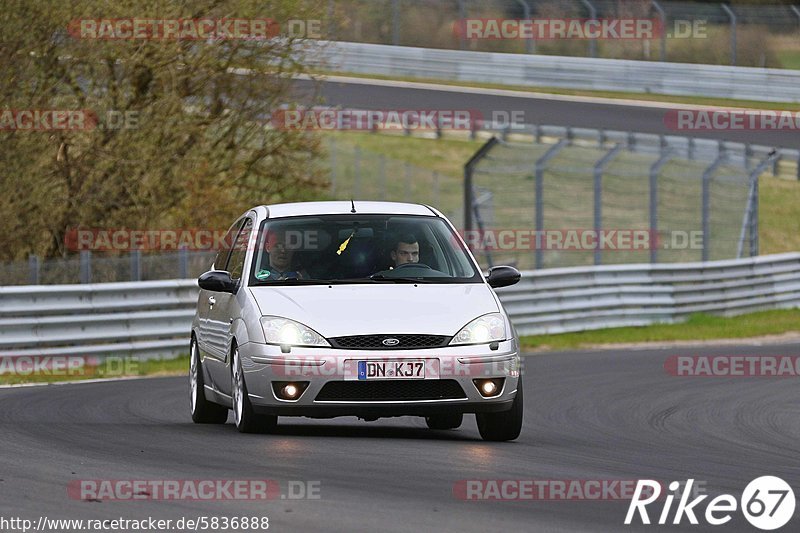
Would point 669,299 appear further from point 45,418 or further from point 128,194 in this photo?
point 45,418

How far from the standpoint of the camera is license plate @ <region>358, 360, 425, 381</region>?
32.5 ft

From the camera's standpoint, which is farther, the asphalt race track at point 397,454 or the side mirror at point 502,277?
the side mirror at point 502,277

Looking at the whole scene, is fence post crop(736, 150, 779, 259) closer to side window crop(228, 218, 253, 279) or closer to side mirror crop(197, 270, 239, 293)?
side window crop(228, 218, 253, 279)

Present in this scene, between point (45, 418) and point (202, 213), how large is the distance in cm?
1158

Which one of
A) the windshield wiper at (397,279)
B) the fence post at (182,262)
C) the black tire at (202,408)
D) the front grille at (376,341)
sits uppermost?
the windshield wiper at (397,279)

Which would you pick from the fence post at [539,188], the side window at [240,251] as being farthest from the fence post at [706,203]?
the side window at [240,251]

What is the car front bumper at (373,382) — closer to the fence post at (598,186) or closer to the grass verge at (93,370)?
the grass verge at (93,370)

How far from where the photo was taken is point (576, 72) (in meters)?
46.3

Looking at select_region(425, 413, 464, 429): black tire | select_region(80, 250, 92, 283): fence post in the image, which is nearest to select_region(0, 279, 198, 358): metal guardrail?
select_region(80, 250, 92, 283): fence post

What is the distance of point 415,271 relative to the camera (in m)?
10.9

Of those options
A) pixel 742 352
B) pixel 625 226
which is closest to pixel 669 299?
pixel 742 352

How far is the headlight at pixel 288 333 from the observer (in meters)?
10.0

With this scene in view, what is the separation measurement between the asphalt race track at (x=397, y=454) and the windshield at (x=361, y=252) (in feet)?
3.30

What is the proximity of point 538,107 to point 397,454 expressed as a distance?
109 feet
